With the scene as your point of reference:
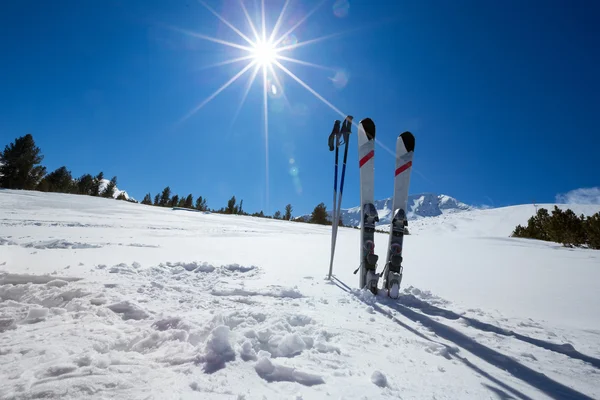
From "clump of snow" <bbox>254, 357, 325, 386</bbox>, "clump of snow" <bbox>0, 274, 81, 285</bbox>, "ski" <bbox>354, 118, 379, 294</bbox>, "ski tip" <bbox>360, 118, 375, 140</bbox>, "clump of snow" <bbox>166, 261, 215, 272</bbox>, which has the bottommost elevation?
"clump of snow" <bbox>0, 274, 81, 285</bbox>

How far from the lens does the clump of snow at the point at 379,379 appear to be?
1.70 meters

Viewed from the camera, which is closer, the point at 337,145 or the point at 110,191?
the point at 337,145

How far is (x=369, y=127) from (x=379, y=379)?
5208 mm

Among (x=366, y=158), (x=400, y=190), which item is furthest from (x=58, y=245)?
(x=400, y=190)

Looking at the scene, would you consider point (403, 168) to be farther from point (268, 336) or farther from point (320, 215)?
point (320, 215)

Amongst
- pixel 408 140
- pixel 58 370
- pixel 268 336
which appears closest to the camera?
pixel 58 370

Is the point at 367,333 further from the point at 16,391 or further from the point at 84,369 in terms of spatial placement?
the point at 16,391

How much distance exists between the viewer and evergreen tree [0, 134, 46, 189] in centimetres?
3647

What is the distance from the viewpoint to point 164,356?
1787 millimetres

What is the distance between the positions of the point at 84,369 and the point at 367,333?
233 centimetres

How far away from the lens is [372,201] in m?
5.61

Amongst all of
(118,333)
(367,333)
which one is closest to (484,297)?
(367,333)

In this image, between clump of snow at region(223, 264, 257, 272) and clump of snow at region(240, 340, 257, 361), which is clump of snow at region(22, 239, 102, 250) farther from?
clump of snow at region(240, 340, 257, 361)

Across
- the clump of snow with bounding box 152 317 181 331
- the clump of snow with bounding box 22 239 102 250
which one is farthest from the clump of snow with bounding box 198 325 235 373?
the clump of snow with bounding box 22 239 102 250
